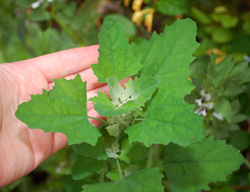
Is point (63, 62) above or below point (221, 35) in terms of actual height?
above

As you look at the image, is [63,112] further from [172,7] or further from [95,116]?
[172,7]

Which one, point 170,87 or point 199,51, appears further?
point 199,51

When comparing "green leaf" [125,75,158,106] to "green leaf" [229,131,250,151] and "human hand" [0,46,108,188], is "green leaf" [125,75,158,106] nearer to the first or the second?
"human hand" [0,46,108,188]

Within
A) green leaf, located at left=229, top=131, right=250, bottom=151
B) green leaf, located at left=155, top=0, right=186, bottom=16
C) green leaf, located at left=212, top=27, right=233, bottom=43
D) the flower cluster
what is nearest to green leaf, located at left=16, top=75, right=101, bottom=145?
the flower cluster

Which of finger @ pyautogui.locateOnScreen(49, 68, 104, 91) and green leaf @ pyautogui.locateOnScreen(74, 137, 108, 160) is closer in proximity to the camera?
green leaf @ pyautogui.locateOnScreen(74, 137, 108, 160)

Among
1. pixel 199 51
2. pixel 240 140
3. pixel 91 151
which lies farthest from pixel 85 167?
pixel 199 51

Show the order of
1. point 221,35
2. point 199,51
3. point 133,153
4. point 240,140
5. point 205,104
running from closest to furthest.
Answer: point 133,153
point 205,104
point 240,140
point 199,51
point 221,35

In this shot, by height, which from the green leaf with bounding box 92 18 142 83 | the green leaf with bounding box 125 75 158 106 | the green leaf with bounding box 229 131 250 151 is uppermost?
the green leaf with bounding box 92 18 142 83
